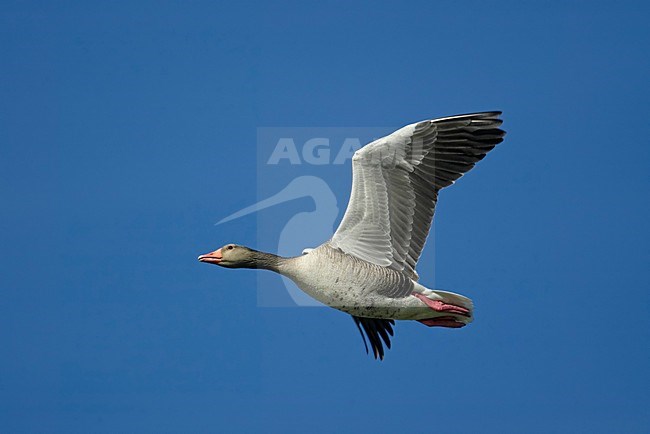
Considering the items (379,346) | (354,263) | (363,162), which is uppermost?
(363,162)

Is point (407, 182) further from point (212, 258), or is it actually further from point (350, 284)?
point (212, 258)

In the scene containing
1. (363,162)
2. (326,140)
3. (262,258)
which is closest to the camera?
(363,162)

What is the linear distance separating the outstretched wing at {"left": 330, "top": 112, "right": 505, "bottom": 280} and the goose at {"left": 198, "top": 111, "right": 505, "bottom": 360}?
0.01 meters

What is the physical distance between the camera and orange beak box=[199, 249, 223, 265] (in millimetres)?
12117

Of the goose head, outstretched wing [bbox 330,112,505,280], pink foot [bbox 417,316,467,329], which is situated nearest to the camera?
outstretched wing [bbox 330,112,505,280]

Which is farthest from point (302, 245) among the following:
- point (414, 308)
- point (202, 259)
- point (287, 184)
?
point (414, 308)

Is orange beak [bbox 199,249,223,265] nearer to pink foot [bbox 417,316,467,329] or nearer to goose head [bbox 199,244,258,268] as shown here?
goose head [bbox 199,244,258,268]

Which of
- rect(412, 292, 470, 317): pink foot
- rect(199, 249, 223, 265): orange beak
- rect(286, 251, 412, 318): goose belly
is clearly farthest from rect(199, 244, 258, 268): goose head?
rect(412, 292, 470, 317): pink foot

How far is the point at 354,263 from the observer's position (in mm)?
11273

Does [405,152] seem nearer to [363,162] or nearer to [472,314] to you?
[363,162]

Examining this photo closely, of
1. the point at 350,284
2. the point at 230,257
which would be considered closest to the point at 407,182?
the point at 350,284

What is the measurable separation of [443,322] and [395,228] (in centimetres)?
116

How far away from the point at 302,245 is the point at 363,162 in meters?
2.92

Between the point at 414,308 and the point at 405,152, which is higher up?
the point at 405,152
